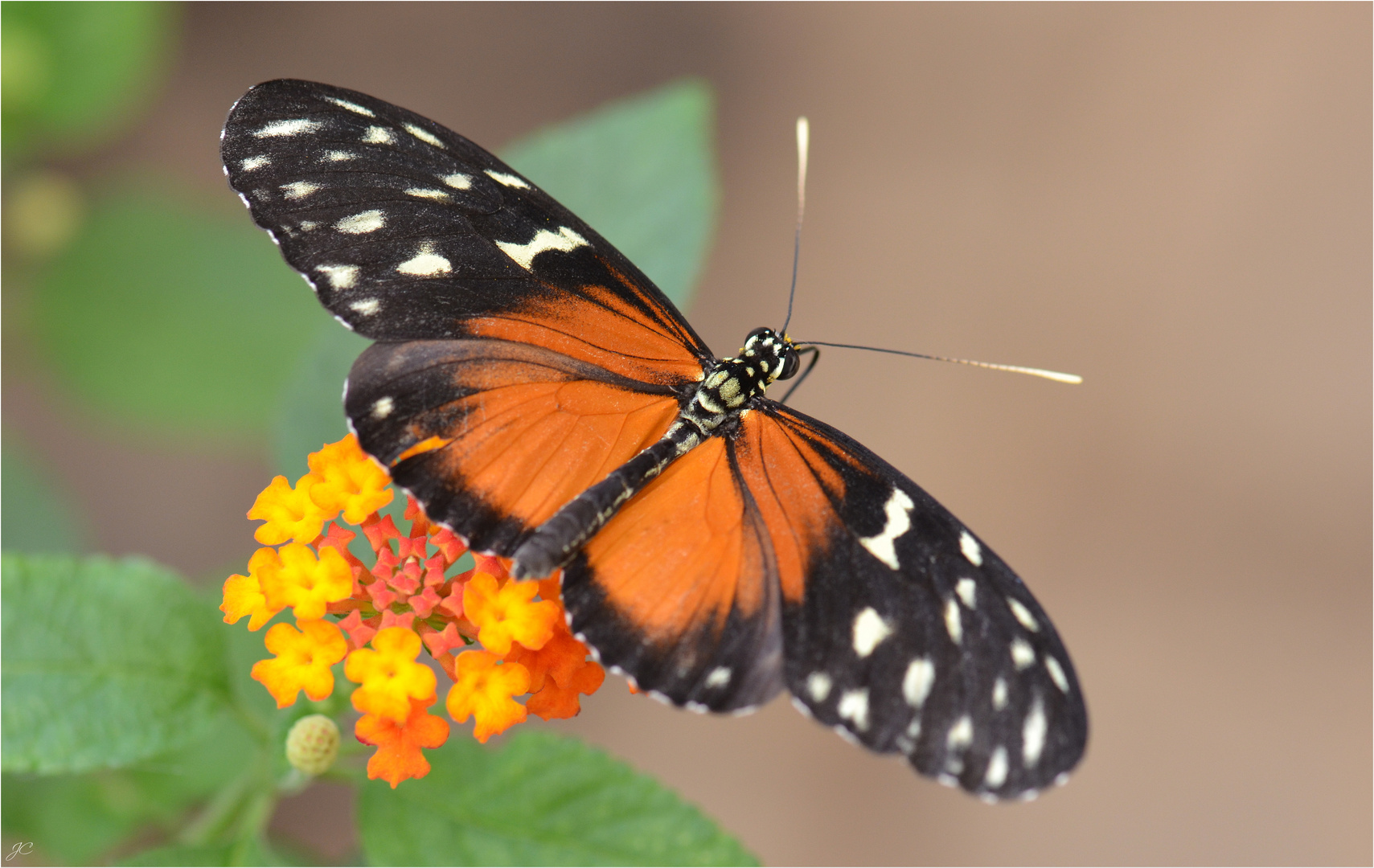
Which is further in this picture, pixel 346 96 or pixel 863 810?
pixel 863 810

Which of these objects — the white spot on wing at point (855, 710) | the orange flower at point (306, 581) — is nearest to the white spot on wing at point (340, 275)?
the orange flower at point (306, 581)

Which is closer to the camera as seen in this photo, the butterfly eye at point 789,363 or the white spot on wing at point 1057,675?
the white spot on wing at point 1057,675

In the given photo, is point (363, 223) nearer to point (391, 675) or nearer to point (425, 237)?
point (425, 237)

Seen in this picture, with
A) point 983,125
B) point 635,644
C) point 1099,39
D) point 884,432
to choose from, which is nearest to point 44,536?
point 635,644

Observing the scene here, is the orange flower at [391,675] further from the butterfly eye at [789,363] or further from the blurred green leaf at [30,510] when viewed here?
the blurred green leaf at [30,510]

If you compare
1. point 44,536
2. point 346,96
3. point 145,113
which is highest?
point 145,113

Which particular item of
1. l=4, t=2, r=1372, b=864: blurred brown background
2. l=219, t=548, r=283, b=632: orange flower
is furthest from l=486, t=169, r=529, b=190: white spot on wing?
l=4, t=2, r=1372, b=864: blurred brown background

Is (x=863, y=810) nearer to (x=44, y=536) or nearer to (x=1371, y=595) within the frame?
(x=1371, y=595)
